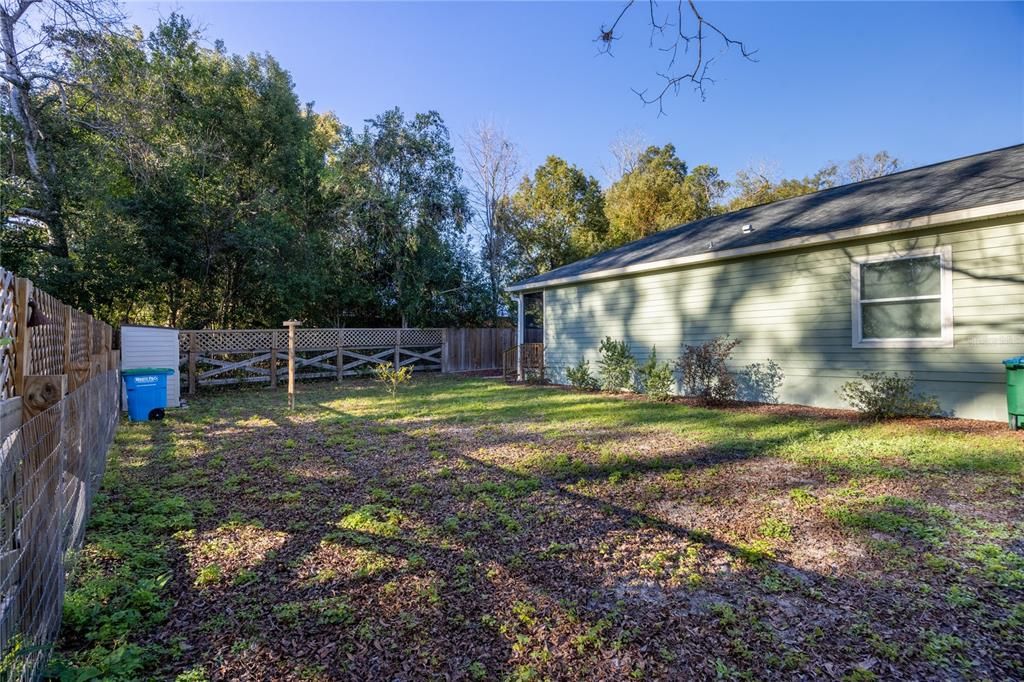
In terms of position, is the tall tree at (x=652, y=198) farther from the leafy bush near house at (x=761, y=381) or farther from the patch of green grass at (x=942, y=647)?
the patch of green grass at (x=942, y=647)

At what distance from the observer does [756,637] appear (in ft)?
6.97

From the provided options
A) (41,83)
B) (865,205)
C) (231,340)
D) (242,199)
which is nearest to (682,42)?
(865,205)

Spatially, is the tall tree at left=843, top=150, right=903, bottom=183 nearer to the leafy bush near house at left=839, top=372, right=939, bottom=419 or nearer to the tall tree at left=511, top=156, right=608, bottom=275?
the tall tree at left=511, top=156, right=608, bottom=275

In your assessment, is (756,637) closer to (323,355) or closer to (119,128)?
(323,355)

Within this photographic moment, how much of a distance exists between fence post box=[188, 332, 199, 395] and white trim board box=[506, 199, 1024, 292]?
8.85 m

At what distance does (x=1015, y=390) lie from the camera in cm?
532

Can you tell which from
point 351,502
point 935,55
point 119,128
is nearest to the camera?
point 351,502

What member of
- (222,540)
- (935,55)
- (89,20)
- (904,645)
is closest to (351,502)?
(222,540)

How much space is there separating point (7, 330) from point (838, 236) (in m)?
8.45

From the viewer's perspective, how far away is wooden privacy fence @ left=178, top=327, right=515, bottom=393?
1126 cm

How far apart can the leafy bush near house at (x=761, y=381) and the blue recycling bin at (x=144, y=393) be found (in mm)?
9362

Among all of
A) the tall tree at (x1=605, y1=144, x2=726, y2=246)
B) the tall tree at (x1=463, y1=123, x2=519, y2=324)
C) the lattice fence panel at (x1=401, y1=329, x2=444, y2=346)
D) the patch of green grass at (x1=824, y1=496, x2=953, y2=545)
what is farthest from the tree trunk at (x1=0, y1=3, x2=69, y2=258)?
the tall tree at (x1=605, y1=144, x2=726, y2=246)

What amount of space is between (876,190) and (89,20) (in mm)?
12490

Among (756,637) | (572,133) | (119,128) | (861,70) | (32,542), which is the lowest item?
(756,637)
